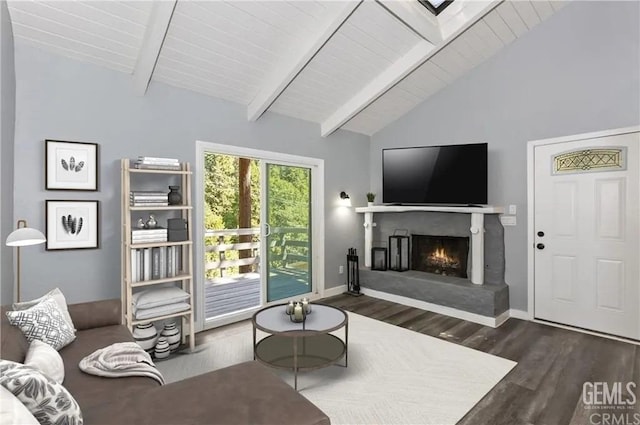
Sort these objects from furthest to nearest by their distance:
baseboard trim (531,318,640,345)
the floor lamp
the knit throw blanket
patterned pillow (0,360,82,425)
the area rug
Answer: baseboard trim (531,318,640,345) < the area rug < the floor lamp < the knit throw blanket < patterned pillow (0,360,82,425)

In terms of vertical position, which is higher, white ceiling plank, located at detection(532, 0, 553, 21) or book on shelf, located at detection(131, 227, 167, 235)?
white ceiling plank, located at detection(532, 0, 553, 21)

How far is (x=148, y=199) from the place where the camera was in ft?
9.60

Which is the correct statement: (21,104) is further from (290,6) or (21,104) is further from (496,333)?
(496,333)

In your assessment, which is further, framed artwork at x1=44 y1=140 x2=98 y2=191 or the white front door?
the white front door

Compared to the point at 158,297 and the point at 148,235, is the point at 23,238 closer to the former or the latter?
the point at 148,235

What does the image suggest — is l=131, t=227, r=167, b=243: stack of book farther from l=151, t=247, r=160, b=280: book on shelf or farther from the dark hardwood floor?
the dark hardwood floor

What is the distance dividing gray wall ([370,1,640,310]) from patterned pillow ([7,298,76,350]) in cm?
447

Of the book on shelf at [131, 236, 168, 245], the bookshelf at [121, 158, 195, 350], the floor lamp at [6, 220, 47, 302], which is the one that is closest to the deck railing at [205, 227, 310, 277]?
the bookshelf at [121, 158, 195, 350]

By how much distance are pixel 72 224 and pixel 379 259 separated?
12.5 feet

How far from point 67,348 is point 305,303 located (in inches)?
63.9

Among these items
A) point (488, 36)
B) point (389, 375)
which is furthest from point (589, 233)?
point (389, 375)

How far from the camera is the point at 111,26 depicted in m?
2.61

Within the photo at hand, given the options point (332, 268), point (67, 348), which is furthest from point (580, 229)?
point (67, 348)

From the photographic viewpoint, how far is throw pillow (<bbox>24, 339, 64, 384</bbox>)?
1.50 metres
